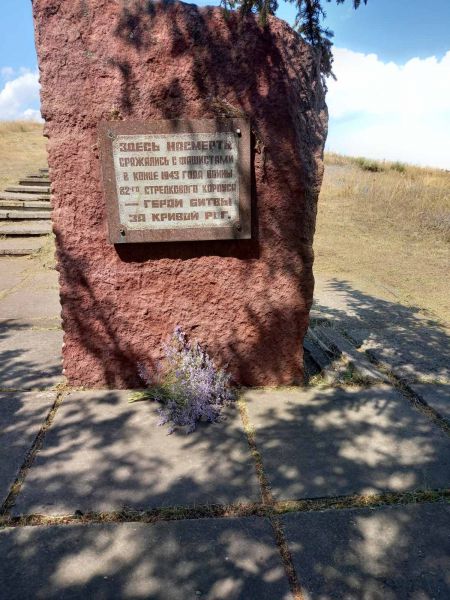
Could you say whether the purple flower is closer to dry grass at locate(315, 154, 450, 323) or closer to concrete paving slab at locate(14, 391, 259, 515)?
concrete paving slab at locate(14, 391, 259, 515)

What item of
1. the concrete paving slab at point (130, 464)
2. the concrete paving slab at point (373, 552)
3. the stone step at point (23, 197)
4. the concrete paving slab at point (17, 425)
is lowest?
the concrete paving slab at point (373, 552)

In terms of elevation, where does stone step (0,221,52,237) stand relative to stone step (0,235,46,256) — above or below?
above

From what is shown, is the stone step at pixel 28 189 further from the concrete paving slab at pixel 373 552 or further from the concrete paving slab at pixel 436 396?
the concrete paving slab at pixel 373 552

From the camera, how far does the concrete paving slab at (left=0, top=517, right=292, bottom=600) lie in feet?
5.52

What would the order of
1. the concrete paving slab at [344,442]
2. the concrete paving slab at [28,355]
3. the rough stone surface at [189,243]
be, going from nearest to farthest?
the concrete paving slab at [344,442] < the rough stone surface at [189,243] < the concrete paving slab at [28,355]

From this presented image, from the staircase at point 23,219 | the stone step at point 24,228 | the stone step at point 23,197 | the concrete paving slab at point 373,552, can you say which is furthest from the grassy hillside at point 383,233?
the stone step at point 24,228

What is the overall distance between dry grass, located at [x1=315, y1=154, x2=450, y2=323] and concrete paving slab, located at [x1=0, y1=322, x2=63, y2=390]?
394cm

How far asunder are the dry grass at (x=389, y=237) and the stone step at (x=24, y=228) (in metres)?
4.70

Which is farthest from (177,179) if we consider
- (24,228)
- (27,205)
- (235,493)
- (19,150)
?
(19,150)

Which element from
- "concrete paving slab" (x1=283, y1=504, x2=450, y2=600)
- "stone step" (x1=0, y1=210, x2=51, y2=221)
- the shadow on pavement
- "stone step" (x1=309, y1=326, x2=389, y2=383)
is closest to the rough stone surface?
"stone step" (x1=309, y1=326, x2=389, y2=383)

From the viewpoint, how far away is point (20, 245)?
757 centimetres

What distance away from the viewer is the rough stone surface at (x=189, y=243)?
107 inches

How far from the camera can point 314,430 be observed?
2715 millimetres

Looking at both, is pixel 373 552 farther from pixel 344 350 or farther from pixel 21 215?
pixel 21 215
